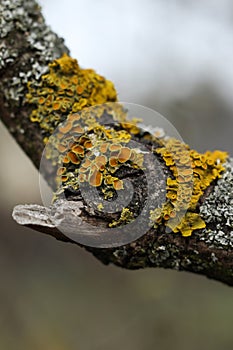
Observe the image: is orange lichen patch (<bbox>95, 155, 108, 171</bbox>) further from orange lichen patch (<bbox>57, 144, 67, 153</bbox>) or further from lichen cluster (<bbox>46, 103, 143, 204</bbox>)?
orange lichen patch (<bbox>57, 144, 67, 153</bbox>)

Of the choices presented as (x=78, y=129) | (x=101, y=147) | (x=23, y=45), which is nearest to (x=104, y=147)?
(x=101, y=147)

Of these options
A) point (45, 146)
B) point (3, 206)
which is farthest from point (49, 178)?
point (3, 206)

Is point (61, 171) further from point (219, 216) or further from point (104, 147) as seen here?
point (219, 216)

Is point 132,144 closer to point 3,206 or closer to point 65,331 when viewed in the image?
point 65,331

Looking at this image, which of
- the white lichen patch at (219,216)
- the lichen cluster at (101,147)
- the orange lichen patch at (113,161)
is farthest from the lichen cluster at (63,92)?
the white lichen patch at (219,216)

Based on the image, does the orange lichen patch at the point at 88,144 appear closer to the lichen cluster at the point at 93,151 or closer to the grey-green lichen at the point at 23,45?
the lichen cluster at the point at 93,151

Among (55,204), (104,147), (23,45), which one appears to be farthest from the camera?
(23,45)
